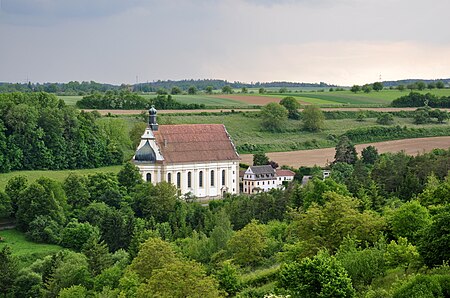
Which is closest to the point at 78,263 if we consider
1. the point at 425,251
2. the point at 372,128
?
the point at 425,251

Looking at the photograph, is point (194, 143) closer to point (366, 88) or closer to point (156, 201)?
point (156, 201)

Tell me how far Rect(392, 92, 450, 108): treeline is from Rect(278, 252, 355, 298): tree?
109680mm

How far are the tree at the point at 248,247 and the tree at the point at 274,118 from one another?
70.8 meters

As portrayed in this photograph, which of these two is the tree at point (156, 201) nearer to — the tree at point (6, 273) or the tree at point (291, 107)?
the tree at point (6, 273)

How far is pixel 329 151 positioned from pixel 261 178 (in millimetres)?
21933

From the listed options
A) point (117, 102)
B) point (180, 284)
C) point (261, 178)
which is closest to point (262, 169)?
point (261, 178)

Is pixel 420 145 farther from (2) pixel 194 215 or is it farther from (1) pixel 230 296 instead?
(1) pixel 230 296

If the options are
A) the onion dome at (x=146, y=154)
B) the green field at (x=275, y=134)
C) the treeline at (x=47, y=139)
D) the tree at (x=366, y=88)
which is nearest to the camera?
the onion dome at (x=146, y=154)

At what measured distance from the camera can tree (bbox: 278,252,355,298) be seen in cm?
3189

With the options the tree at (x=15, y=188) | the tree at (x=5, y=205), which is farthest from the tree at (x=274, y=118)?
the tree at (x=5, y=205)

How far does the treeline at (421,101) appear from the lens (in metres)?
140

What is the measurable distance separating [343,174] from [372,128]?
3265 cm

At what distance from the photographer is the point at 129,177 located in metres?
81.2

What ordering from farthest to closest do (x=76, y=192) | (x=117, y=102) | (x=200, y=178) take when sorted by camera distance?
(x=117, y=102), (x=200, y=178), (x=76, y=192)
